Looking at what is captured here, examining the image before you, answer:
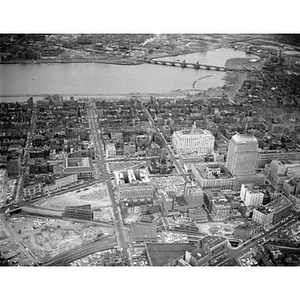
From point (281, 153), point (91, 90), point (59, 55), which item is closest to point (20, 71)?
point (59, 55)

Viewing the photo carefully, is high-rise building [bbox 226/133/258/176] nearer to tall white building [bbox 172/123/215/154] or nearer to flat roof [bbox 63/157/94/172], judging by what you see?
tall white building [bbox 172/123/215/154]

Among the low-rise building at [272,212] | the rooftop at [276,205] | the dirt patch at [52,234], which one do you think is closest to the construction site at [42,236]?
the dirt patch at [52,234]

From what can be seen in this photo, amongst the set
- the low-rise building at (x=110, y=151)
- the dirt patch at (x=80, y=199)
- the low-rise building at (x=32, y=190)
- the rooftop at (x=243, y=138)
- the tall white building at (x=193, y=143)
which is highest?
the rooftop at (x=243, y=138)

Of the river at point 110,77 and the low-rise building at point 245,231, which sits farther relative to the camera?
the river at point 110,77

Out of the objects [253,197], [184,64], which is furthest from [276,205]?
[184,64]

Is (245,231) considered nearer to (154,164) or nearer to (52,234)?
(154,164)

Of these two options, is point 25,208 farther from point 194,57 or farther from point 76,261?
point 194,57

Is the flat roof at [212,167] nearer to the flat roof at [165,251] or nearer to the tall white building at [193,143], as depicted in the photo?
the tall white building at [193,143]
